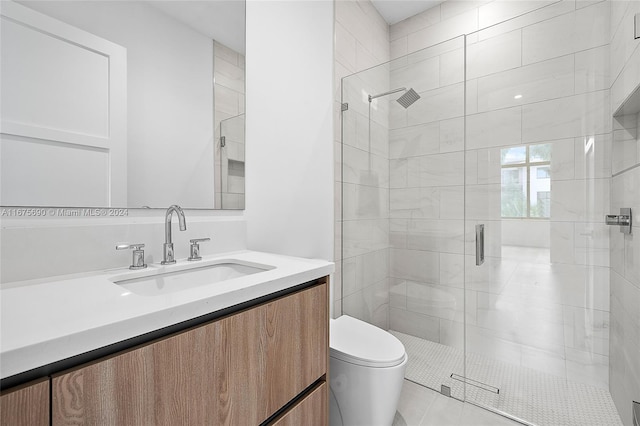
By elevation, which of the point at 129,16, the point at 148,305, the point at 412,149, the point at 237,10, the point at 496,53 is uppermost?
the point at 237,10

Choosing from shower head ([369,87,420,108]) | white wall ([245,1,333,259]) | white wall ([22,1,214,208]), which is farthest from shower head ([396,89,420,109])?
white wall ([22,1,214,208])

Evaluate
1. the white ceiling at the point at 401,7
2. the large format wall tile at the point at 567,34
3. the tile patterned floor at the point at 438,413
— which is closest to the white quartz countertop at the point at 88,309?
the tile patterned floor at the point at 438,413

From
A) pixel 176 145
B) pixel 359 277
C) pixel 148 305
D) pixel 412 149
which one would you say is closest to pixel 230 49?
Answer: pixel 176 145

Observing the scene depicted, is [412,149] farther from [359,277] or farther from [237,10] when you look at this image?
[237,10]

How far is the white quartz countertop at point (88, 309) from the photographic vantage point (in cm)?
47

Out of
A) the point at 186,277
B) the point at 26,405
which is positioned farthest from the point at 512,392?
the point at 26,405

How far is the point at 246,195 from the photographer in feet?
5.03

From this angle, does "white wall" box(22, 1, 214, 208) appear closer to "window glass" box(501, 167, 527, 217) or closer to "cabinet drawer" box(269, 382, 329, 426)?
"cabinet drawer" box(269, 382, 329, 426)

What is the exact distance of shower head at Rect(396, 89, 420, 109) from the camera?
1.78m

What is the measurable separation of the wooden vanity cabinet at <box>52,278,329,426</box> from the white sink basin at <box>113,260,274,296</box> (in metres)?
0.27

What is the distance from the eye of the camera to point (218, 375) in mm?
708

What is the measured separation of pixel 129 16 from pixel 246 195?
837 mm

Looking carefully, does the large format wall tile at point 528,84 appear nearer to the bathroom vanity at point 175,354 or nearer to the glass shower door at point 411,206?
the glass shower door at point 411,206

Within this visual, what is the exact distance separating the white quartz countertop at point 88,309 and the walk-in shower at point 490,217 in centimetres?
108
